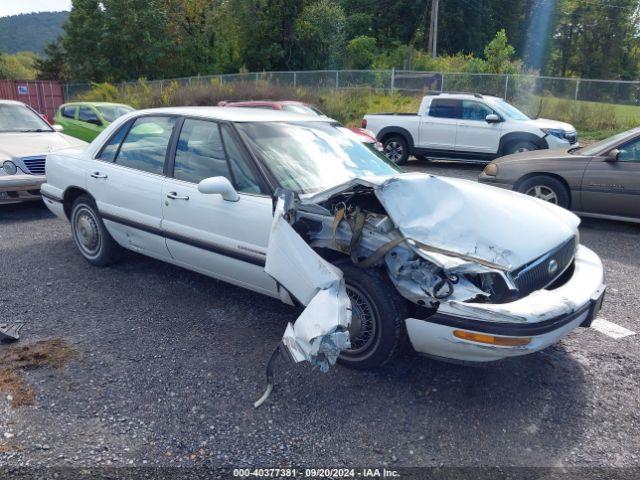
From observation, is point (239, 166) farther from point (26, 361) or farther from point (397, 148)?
point (397, 148)

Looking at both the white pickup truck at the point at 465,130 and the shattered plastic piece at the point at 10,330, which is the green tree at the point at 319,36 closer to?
the white pickup truck at the point at 465,130

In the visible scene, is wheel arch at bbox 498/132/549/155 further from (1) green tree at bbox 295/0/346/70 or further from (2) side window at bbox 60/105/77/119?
(1) green tree at bbox 295/0/346/70

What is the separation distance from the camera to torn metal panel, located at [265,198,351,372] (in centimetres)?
286

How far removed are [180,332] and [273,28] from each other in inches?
1311

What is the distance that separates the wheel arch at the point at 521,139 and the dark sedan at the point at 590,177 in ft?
13.5

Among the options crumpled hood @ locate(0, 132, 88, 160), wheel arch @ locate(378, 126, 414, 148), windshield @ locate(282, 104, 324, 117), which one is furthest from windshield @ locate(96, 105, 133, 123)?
wheel arch @ locate(378, 126, 414, 148)

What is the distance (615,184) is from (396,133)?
6858mm

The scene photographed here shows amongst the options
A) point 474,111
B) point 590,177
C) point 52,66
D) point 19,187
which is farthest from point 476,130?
point 52,66

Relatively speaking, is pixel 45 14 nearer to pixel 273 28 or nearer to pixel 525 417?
pixel 273 28

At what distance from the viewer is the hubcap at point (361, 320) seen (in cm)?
322

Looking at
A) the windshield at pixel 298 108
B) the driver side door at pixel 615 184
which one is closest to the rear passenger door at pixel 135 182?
the driver side door at pixel 615 184

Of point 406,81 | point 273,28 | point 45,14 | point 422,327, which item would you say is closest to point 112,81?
point 273,28

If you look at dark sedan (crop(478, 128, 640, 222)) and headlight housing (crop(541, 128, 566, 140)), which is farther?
headlight housing (crop(541, 128, 566, 140))

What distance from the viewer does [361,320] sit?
3.26 metres
